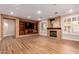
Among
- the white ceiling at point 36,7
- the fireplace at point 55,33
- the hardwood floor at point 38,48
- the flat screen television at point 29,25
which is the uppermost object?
the white ceiling at point 36,7

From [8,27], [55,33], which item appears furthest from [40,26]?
[8,27]

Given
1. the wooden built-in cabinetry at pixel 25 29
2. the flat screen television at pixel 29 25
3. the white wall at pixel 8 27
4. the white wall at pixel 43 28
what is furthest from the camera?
the white wall at pixel 43 28

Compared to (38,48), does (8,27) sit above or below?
above

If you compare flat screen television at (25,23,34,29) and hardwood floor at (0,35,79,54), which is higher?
flat screen television at (25,23,34,29)

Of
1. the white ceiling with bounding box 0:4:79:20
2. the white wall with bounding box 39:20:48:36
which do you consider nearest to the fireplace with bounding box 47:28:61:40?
the white wall with bounding box 39:20:48:36

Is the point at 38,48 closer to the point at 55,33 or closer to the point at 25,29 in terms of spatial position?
the point at 55,33

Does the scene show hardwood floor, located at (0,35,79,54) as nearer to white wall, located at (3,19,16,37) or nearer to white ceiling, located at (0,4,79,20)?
white ceiling, located at (0,4,79,20)

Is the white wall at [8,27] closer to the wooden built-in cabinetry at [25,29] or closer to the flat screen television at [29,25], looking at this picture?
the wooden built-in cabinetry at [25,29]

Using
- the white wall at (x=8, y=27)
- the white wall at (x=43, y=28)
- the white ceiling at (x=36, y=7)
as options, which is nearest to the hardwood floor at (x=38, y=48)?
the white ceiling at (x=36, y=7)

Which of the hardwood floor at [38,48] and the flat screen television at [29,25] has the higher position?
the flat screen television at [29,25]

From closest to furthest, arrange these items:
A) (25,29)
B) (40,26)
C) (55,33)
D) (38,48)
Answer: (38,48), (55,33), (25,29), (40,26)

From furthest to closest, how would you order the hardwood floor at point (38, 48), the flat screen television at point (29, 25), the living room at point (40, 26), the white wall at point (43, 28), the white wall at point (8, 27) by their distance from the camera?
the white wall at point (43, 28) → the flat screen television at point (29, 25) → the white wall at point (8, 27) → the living room at point (40, 26) → the hardwood floor at point (38, 48)
